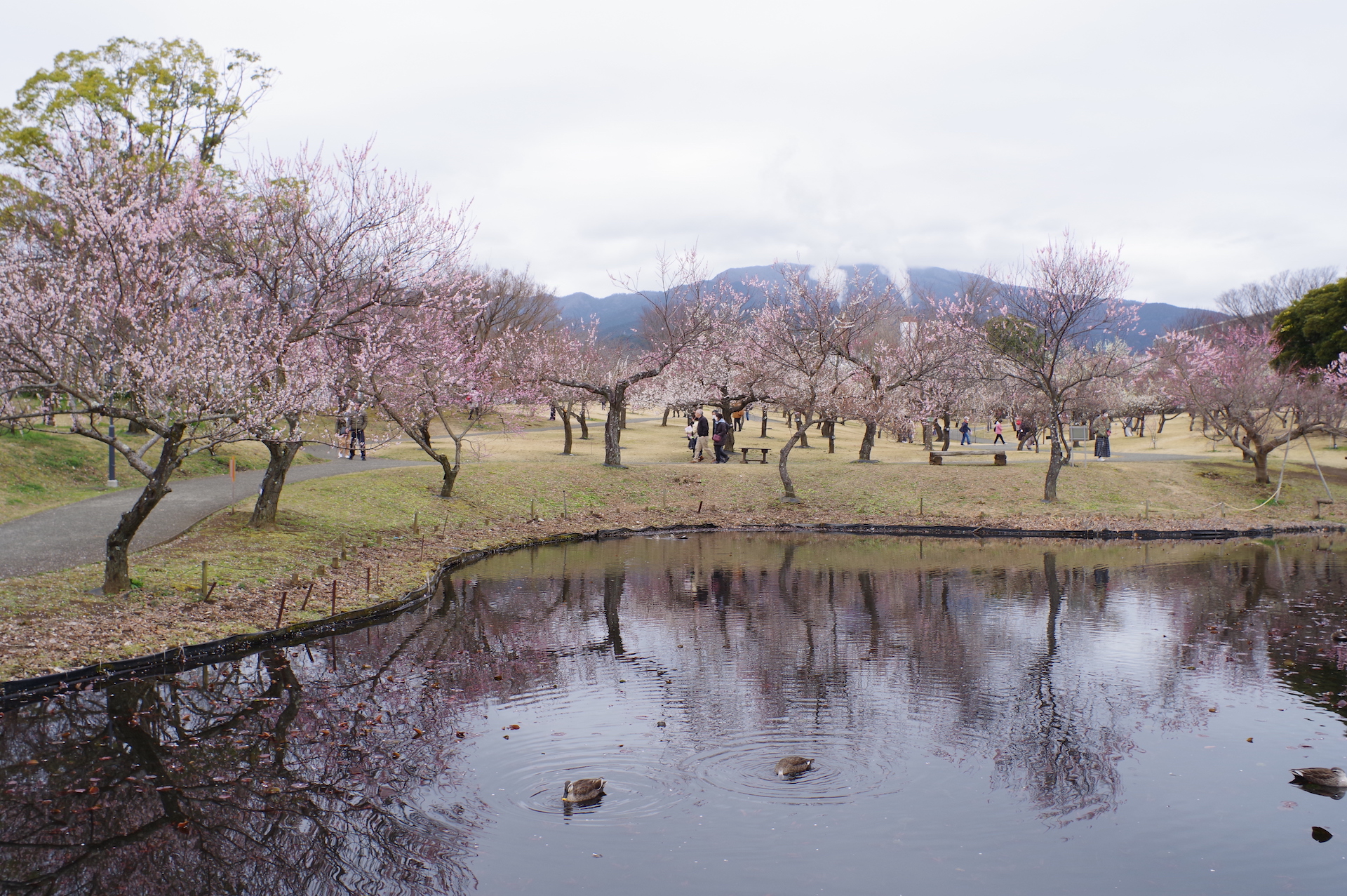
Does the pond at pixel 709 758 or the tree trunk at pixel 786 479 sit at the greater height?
the tree trunk at pixel 786 479

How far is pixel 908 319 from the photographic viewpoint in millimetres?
53062

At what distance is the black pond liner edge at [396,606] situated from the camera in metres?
11.5

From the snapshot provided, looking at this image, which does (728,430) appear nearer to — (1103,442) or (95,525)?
(1103,442)

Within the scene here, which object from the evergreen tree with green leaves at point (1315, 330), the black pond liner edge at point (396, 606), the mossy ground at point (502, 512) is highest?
the evergreen tree with green leaves at point (1315, 330)

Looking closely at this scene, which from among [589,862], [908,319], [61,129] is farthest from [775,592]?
[908,319]

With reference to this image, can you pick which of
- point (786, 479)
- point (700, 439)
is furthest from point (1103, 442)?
point (786, 479)

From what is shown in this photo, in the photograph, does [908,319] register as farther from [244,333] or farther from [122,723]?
[122,723]

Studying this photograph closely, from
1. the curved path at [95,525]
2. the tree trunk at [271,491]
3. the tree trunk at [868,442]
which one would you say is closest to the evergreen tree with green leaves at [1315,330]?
the tree trunk at [868,442]

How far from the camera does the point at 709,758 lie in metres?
9.57

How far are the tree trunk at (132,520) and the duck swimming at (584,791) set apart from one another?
948cm

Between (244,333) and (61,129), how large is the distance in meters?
15.1

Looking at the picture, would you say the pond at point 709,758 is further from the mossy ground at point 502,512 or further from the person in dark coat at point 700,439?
the person in dark coat at point 700,439

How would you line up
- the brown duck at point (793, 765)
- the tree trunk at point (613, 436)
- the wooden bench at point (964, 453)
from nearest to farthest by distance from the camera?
the brown duck at point (793, 765)
the tree trunk at point (613, 436)
the wooden bench at point (964, 453)

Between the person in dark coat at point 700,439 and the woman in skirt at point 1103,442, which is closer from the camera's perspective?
the person in dark coat at point 700,439
